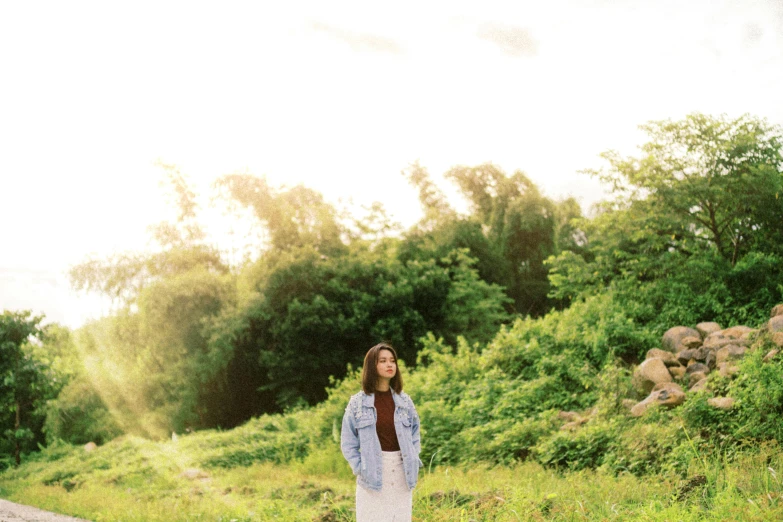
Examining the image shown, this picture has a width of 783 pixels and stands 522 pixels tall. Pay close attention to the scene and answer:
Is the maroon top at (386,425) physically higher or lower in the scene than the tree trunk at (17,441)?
higher

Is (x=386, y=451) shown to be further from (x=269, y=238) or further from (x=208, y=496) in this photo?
(x=269, y=238)

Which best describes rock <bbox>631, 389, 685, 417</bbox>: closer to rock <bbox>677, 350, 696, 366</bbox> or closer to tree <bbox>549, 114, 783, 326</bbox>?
rock <bbox>677, 350, 696, 366</bbox>

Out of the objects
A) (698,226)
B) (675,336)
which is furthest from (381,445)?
(698,226)

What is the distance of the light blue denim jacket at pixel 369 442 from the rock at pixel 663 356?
28.2 ft

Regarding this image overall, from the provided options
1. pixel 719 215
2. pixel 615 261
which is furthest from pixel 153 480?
pixel 719 215

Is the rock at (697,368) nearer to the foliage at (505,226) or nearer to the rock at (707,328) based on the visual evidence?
the rock at (707,328)

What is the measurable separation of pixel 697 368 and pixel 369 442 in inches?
337

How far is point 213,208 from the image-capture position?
3027 cm

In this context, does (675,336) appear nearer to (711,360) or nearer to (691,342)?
(691,342)

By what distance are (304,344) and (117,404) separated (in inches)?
332

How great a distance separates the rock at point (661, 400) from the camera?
33.6ft

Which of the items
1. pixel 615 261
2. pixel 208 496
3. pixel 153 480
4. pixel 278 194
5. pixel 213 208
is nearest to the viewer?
pixel 208 496

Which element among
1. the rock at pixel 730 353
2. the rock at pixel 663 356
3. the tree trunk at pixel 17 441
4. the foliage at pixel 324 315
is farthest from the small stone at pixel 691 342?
the tree trunk at pixel 17 441

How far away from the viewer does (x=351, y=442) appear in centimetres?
483
